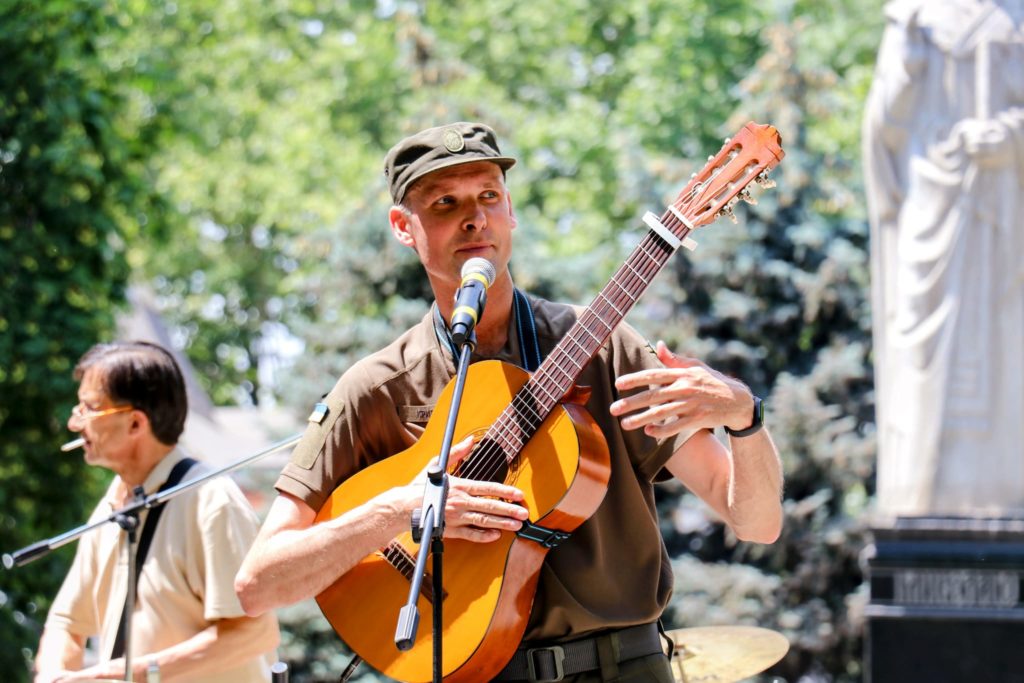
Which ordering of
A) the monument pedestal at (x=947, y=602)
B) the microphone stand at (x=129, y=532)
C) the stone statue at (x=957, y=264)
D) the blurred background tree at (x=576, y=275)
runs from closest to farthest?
the microphone stand at (x=129, y=532)
the monument pedestal at (x=947, y=602)
the stone statue at (x=957, y=264)
the blurred background tree at (x=576, y=275)

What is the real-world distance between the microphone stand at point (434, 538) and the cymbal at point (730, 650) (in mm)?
1141

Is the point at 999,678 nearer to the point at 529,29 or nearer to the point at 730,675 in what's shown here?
the point at 730,675

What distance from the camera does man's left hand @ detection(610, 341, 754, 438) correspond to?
2949 mm

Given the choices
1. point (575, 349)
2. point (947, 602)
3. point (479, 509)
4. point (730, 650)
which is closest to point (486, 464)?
point (479, 509)

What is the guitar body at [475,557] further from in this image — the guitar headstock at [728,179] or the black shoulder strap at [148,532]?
the black shoulder strap at [148,532]

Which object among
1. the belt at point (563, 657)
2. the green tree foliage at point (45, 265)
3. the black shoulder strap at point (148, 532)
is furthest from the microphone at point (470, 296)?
the green tree foliage at point (45, 265)

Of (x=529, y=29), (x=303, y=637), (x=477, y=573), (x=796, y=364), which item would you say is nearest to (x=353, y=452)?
(x=477, y=573)

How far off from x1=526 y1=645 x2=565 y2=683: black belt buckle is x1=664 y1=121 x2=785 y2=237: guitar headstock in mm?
878

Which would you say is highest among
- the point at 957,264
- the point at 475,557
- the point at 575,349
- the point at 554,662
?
the point at 957,264

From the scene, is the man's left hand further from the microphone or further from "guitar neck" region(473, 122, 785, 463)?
the microphone

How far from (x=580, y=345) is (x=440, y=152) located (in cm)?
53

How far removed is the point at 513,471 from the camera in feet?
10.4

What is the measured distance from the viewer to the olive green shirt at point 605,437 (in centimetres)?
319

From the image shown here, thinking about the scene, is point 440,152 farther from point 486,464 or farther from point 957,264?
point 957,264
